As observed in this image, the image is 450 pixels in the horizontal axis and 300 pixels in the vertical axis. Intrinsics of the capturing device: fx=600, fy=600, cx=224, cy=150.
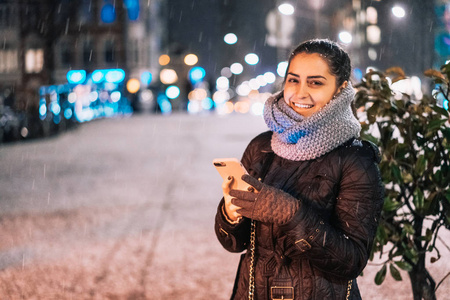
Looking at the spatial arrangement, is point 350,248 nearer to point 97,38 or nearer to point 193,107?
point 193,107

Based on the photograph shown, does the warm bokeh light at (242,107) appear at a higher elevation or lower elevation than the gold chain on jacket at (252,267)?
lower

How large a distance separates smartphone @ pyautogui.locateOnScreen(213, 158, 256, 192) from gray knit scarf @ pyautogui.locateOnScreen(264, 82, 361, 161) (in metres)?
0.25

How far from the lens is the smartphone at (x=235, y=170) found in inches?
85.3

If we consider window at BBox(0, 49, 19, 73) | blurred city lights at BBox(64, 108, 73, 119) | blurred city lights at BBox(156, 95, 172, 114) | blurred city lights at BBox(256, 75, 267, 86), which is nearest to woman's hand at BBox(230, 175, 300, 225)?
blurred city lights at BBox(64, 108, 73, 119)

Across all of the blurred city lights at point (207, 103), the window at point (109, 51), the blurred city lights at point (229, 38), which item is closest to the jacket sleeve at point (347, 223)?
the blurred city lights at point (229, 38)

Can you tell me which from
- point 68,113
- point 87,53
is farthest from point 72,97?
point 87,53

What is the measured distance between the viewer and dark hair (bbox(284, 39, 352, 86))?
7.71 feet

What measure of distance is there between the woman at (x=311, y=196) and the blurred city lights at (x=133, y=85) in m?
60.9

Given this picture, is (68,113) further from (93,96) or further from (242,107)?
(242,107)

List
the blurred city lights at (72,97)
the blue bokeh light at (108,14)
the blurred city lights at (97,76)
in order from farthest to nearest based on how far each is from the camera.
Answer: the blue bokeh light at (108,14), the blurred city lights at (97,76), the blurred city lights at (72,97)

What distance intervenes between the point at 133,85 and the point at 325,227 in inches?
2433

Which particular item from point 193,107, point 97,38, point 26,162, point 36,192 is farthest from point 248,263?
point 97,38

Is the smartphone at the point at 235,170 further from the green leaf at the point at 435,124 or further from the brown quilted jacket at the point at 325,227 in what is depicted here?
the green leaf at the point at 435,124

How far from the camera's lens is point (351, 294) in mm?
2400
